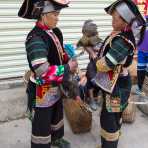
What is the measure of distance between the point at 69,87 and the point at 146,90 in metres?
2.32

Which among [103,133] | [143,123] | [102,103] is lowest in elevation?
[143,123]

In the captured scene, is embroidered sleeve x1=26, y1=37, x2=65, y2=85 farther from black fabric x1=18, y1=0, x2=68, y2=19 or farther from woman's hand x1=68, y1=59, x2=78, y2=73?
black fabric x1=18, y1=0, x2=68, y2=19

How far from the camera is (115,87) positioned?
11.7 feet

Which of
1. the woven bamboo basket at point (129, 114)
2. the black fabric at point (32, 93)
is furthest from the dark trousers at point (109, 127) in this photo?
the woven bamboo basket at point (129, 114)

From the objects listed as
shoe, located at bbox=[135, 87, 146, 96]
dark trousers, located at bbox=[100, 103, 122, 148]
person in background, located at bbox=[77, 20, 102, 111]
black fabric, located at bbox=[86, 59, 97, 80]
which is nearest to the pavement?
shoe, located at bbox=[135, 87, 146, 96]

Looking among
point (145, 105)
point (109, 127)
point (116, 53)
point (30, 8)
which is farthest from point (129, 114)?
point (30, 8)

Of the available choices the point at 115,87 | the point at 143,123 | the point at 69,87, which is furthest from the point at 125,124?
the point at 69,87

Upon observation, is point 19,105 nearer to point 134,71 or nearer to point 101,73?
point 101,73

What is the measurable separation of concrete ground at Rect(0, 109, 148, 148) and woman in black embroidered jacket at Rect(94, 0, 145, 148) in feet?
1.88

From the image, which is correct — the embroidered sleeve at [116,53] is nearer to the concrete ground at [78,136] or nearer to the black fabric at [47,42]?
the black fabric at [47,42]

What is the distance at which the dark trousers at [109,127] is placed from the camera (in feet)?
12.1

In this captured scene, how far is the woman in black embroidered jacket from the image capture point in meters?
3.27

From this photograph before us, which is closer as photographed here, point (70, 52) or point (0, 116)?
point (70, 52)

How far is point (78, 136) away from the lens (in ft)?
14.6
